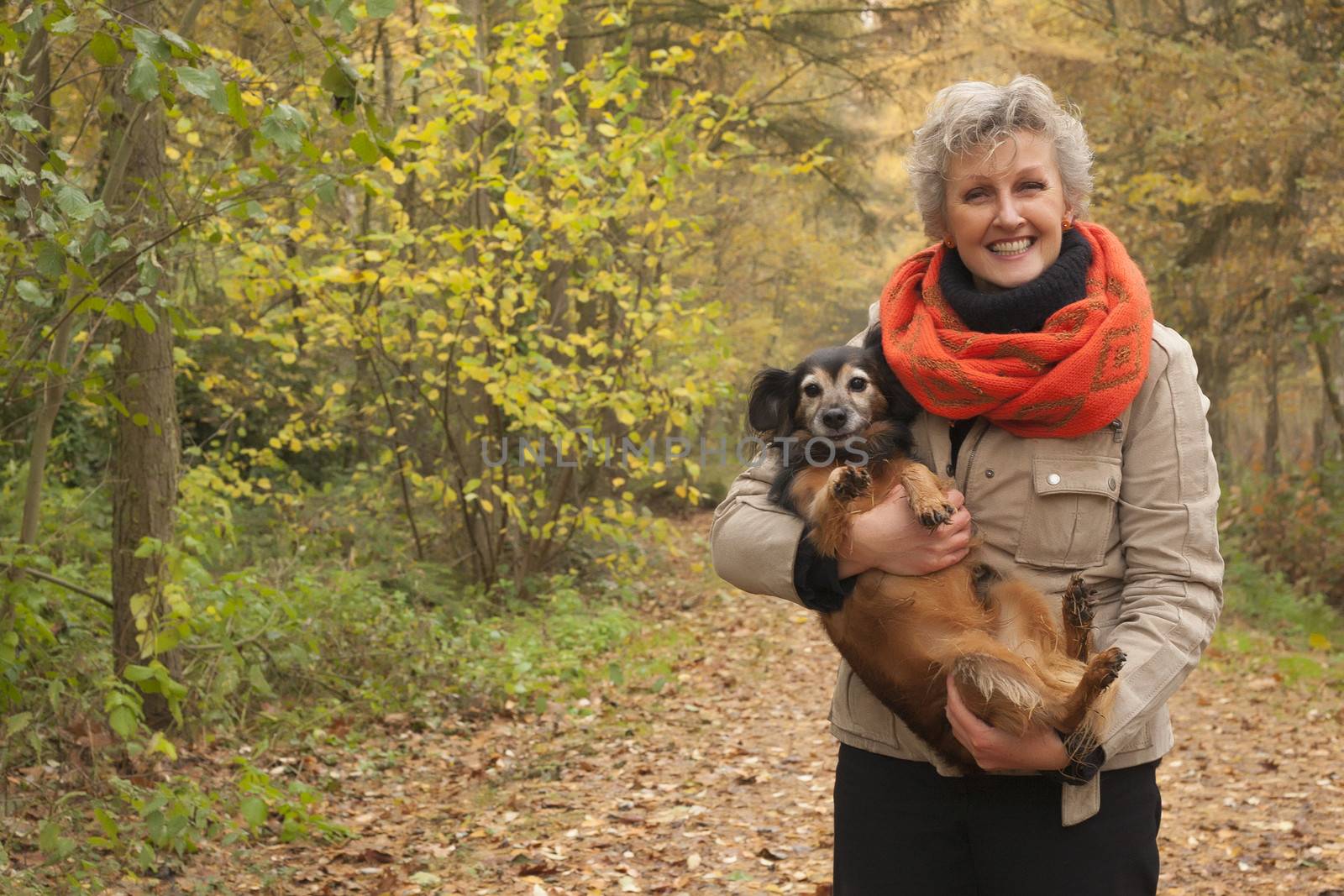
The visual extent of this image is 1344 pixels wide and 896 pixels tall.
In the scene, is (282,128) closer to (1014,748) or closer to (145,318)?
(145,318)

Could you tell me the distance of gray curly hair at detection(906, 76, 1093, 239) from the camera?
220cm

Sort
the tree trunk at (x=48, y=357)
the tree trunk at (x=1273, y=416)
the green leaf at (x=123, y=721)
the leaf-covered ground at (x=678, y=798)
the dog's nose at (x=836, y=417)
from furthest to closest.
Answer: the tree trunk at (x=1273, y=416)
the leaf-covered ground at (x=678, y=798)
the green leaf at (x=123, y=721)
the tree trunk at (x=48, y=357)
the dog's nose at (x=836, y=417)

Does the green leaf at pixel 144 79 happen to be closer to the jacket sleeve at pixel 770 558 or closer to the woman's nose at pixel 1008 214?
the jacket sleeve at pixel 770 558

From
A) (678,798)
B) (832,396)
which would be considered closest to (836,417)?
(832,396)

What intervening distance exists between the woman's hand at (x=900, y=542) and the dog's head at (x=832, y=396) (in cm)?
45

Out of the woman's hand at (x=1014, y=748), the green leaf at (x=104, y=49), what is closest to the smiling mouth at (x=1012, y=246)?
the woman's hand at (x=1014, y=748)

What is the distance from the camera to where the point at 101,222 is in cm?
356

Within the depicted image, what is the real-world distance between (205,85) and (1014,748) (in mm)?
2384

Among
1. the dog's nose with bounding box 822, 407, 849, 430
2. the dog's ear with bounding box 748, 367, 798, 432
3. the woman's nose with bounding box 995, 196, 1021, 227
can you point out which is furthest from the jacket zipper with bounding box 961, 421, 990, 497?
the dog's ear with bounding box 748, 367, 798, 432

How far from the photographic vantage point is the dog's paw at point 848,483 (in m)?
2.62

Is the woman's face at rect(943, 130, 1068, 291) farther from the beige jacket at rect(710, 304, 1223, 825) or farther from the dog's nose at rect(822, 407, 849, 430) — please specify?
the dog's nose at rect(822, 407, 849, 430)

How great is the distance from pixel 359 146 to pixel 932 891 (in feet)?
8.09

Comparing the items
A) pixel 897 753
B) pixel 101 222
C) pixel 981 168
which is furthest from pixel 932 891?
pixel 101 222

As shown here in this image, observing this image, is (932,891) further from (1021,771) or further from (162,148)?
(162,148)
